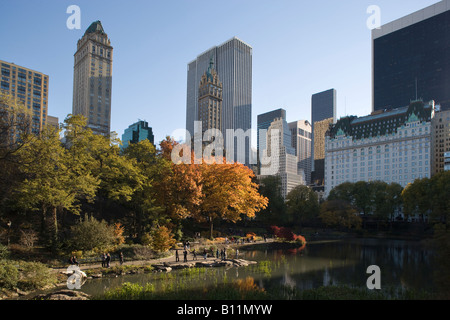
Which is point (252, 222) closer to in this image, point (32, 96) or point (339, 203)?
point (339, 203)

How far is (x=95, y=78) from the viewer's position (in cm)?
14900

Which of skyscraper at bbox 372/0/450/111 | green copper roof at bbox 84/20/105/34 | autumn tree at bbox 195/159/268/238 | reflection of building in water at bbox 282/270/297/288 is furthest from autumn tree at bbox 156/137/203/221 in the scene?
skyscraper at bbox 372/0/450/111

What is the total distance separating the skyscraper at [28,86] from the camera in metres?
122

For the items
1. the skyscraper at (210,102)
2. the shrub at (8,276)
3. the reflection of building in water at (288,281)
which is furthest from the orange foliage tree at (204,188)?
the skyscraper at (210,102)

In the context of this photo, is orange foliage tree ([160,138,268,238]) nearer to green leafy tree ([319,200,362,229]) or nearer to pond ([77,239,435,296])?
pond ([77,239,435,296])

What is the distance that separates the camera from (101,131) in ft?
489

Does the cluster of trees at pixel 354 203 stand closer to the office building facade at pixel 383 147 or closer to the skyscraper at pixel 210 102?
the office building facade at pixel 383 147

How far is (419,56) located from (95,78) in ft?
584

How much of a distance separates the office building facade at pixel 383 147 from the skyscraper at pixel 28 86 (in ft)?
409

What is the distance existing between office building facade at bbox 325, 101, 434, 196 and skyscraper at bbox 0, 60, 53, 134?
124765mm

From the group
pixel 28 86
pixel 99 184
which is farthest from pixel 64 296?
pixel 28 86

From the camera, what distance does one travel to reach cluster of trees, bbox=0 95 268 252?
2931 cm

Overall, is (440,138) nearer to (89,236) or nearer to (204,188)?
(204,188)
